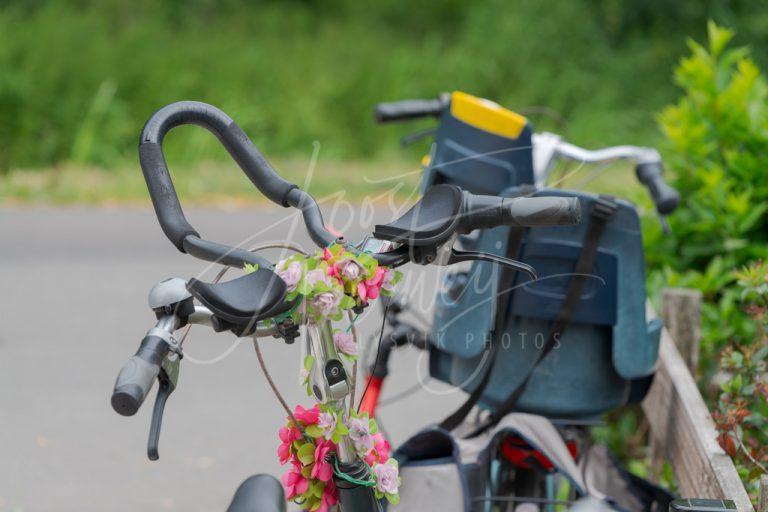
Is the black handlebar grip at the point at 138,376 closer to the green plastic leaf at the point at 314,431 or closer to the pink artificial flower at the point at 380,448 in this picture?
the green plastic leaf at the point at 314,431

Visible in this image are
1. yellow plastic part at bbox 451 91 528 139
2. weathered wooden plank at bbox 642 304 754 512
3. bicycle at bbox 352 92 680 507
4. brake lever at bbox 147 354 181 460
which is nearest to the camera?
brake lever at bbox 147 354 181 460

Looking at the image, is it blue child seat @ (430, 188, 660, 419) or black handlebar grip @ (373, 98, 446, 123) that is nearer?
blue child seat @ (430, 188, 660, 419)

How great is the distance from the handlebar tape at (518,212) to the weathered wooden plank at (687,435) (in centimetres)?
84

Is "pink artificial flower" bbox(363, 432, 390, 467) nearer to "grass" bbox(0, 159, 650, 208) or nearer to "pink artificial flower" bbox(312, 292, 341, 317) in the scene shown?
"pink artificial flower" bbox(312, 292, 341, 317)

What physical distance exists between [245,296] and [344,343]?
0.27 meters

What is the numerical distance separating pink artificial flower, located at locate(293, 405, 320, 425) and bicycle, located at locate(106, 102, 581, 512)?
3cm

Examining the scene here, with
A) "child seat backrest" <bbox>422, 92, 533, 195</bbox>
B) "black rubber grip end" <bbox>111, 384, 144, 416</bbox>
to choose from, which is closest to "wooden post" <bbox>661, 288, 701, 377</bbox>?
"child seat backrest" <bbox>422, 92, 533, 195</bbox>

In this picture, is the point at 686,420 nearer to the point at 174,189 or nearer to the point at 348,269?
the point at 348,269

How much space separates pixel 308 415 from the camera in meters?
1.83

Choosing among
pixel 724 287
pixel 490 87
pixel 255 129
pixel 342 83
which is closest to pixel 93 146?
pixel 255 129

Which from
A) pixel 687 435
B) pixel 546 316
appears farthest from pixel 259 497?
pixel 687 435

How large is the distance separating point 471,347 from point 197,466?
2.08 meters

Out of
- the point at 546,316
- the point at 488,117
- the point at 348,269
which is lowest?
the point at 348,269

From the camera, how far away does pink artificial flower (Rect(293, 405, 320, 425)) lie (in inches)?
71.6
